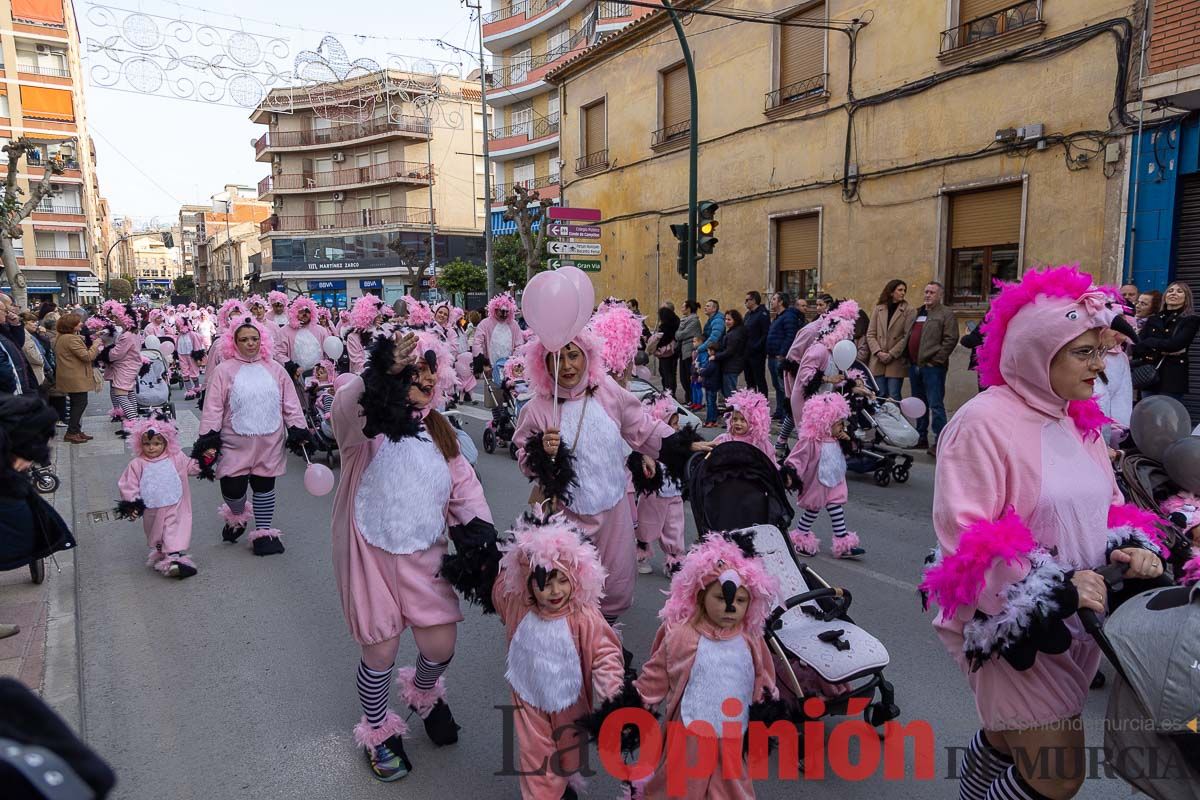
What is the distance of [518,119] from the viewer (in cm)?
3647

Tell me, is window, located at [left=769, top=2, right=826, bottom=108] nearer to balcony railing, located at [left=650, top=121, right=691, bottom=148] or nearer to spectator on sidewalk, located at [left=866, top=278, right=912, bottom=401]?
balcony railing, located at [left=650, top=121, right=691, bottom=148]

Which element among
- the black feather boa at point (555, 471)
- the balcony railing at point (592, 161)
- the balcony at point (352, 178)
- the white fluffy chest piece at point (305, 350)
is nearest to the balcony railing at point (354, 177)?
the balcony at point (352, 178)

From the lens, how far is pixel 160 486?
224 inches

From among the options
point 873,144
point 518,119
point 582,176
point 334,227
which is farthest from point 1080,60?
point 334,227

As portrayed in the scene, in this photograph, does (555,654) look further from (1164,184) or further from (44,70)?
(44,70)

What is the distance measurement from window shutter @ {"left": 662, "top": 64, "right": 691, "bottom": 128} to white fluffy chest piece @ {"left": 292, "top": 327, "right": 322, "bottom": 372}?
10696mm

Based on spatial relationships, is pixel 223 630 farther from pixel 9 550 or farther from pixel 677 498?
pixel 677 498

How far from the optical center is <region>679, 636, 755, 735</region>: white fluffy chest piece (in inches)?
103

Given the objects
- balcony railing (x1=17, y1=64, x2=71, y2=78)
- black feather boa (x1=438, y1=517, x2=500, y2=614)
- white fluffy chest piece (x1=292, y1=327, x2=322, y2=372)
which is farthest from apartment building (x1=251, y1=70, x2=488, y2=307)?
black feather boa (x1=438, y1=517, x2=500, y2=614)

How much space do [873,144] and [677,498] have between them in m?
9.94

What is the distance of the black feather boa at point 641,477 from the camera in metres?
3.95

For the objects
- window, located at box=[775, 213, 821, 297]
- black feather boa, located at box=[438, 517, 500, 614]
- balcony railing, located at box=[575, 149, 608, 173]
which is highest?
balcony railing, located at box=[575, 149, 608, 173]

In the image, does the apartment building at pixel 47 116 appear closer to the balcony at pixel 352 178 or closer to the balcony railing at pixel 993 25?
the balcony at pixel 352 178

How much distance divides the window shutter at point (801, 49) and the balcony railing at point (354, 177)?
35.8 meters
